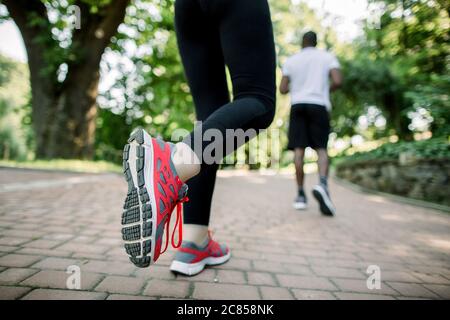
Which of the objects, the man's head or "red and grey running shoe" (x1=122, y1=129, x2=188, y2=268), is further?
the man's head

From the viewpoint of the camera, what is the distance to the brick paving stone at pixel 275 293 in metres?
1.14

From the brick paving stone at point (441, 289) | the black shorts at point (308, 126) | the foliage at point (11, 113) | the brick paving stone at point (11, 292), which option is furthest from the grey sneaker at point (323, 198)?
the foliage at point (11, 113)

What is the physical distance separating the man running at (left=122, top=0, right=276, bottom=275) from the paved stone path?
0.18 m

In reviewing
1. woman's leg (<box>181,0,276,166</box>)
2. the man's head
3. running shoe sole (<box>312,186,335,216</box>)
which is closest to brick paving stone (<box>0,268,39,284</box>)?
woman's leg (<box>181,0,276,166</box>)

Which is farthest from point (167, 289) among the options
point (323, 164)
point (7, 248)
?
point (323, 164)

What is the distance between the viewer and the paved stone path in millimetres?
1153

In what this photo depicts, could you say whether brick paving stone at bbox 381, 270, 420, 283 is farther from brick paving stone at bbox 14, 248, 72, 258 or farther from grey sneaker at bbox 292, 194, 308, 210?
grey sneaker at bbox 292, 194, 308, 210

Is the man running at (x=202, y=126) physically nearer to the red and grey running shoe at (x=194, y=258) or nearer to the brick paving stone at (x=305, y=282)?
the red and grey running shoe at (x=194, y=258)

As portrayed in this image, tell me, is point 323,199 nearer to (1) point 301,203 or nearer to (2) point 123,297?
(1) point 301,203

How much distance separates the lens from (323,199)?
2.96 metres

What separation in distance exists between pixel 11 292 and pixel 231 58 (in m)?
1.15

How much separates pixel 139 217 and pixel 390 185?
18.0 ft
